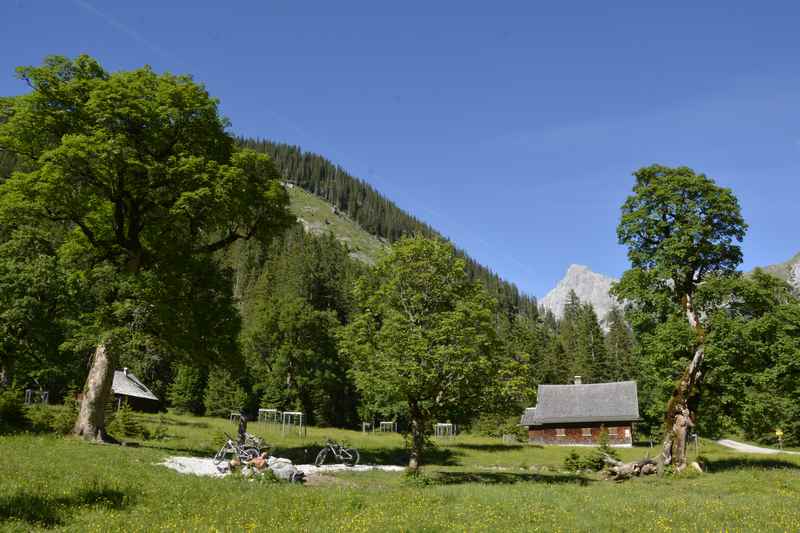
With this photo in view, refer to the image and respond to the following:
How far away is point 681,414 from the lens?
97.6 feet

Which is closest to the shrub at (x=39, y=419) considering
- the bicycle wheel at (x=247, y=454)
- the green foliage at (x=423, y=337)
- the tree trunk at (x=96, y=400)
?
the tree trunk at (x=96, y=400)

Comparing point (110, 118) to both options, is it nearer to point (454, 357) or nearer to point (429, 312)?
point (429, 312)

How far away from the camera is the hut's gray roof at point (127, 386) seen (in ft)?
185

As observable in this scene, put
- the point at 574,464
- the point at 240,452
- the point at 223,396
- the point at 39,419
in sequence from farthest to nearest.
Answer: the point at 223,396
the point at 574,464
the point at 39,419
the point at 240,452

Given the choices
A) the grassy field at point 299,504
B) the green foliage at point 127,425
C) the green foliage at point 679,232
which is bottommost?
the green foliage at point 127,425

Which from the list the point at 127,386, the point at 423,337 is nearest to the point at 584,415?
the point at 423,337

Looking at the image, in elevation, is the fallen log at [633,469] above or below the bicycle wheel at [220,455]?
below

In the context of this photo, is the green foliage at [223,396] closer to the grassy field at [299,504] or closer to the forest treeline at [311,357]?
the forest treeline at [311,357]

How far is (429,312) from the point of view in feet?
81.3

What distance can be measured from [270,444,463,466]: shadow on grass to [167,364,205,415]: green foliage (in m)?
44.9

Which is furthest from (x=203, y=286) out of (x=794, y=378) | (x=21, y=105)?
(x=794, y=378)

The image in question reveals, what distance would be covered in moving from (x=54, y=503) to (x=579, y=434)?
61.8 m

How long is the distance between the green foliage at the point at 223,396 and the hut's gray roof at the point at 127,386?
10.4 meters

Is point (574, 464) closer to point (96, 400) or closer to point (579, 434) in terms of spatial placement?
point (96, 400)
